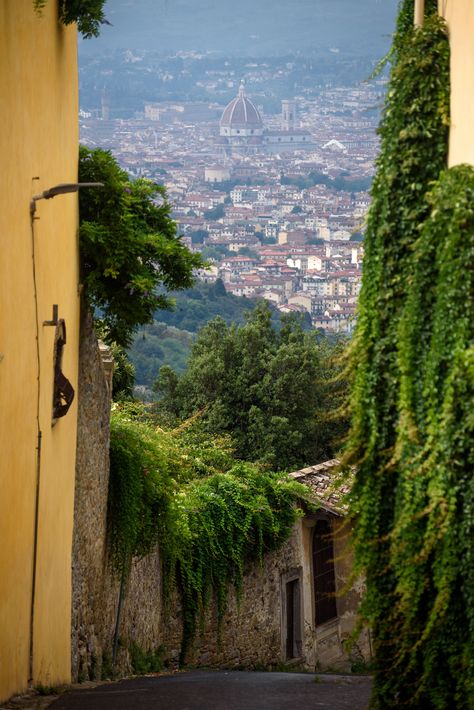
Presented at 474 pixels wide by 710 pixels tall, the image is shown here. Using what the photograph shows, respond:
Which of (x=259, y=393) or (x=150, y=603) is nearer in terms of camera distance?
(x=150, y=603)

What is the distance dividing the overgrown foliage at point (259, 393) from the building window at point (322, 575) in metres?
8.20

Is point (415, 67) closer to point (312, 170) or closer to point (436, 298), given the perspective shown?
point (436, 298)

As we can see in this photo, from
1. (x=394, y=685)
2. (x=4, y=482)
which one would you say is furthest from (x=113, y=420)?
(x=394, y=685)

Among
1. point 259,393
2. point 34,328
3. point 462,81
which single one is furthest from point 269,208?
point 462,81

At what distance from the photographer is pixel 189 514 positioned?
1368cm

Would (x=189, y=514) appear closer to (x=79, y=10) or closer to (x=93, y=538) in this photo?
(x=93, y=538)

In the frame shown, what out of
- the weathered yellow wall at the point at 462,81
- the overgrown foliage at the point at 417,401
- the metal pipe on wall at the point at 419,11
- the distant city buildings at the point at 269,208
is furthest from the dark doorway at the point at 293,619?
the distant city buildings at the point at 269,208

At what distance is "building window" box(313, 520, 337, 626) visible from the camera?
17.7 meters

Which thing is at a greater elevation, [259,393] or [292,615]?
[259,393]

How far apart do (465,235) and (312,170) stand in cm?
17527

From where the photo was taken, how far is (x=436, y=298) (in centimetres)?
627

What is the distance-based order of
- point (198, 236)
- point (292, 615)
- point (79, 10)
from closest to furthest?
Result: 1. point (79, 10)
2. point (292, 615)
3. point (198, 236)

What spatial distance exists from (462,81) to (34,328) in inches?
124

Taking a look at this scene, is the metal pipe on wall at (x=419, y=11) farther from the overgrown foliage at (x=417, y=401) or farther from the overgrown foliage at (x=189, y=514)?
the overgrown foliage at (x=189, y=514)
